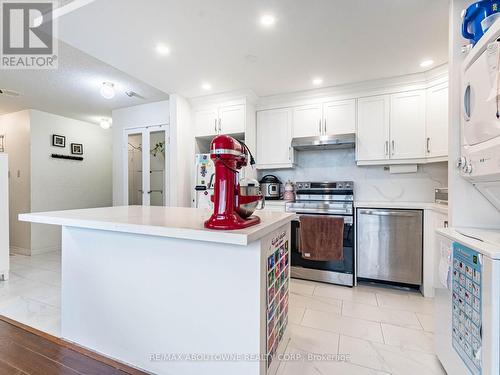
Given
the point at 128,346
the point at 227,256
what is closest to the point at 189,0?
the point at 227,256

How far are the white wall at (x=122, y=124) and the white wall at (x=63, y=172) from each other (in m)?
1.16

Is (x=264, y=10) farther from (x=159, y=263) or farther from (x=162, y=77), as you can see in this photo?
(x=159, y=263)

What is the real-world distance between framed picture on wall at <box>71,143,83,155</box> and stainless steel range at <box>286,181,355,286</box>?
4.32 meters

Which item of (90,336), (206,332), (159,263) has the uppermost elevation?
(159,263)

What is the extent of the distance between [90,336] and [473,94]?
2767 millimetres

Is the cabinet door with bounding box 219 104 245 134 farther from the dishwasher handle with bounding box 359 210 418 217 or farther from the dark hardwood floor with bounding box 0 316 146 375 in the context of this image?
the dark hardwood floor with bounding box 0 316 146 375

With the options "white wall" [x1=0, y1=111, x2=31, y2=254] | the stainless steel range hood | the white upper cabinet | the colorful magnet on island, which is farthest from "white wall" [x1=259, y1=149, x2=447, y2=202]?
"white wall" [x1=0, y1=111, x2=31, y2=254]

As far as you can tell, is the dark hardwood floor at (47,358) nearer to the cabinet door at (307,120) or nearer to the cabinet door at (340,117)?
the cabinet door at (307,120)

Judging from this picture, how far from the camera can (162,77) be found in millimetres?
2855

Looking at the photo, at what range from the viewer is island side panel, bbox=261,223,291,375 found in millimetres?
1255

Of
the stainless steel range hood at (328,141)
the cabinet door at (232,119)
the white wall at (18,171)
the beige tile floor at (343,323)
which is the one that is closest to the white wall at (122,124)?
the cabinet door at (232,119)

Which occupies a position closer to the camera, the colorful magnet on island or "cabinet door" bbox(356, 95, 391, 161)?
the colorful magnet on island

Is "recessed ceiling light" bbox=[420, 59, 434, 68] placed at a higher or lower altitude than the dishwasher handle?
higher

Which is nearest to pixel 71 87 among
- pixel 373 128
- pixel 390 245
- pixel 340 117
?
pixel 340 117
